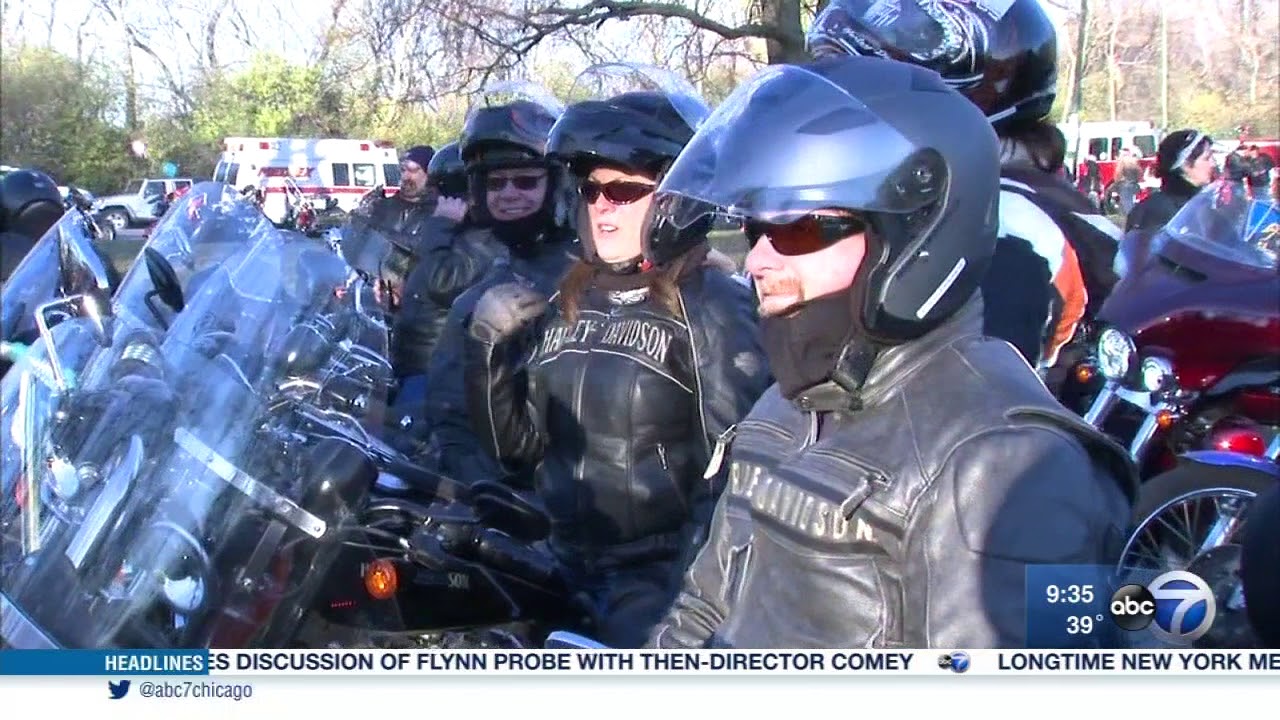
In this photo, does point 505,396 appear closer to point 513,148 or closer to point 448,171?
point 513,148

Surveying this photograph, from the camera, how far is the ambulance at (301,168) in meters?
3.07

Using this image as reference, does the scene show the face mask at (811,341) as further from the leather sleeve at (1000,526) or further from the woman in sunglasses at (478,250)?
the woman in sunglasses at (478,250)

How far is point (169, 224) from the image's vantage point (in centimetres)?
250

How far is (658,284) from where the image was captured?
2555 millimetres

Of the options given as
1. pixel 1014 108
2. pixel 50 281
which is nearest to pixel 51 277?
pixel 50 281

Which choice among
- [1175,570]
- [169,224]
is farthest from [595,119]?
[1175,570]

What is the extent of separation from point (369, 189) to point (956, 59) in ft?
6.63

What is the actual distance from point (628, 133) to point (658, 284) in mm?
299

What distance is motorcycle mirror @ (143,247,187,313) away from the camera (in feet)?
7.15

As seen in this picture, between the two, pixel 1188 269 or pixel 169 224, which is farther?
pixel 1188 269

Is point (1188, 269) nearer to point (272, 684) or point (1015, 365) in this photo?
point (1015, 365)

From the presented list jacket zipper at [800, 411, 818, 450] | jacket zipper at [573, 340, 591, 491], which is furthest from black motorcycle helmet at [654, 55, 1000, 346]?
jacket zipper at [573, 340, 591, 491]

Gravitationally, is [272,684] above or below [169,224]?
below

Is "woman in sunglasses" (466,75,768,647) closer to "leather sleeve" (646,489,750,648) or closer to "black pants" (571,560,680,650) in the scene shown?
"black pants" (571,560,680,650)
